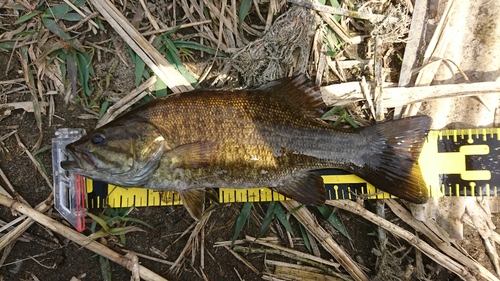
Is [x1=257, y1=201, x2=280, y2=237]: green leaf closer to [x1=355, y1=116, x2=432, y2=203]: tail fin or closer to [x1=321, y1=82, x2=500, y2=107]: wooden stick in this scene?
[x1=355, y1=116, x2=432, y2=203]: tail fin

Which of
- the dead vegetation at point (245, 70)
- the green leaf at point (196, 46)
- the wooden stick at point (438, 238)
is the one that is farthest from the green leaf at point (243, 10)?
the wooden stick at point (438, 238)

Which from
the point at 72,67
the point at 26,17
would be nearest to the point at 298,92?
the point at 72,67

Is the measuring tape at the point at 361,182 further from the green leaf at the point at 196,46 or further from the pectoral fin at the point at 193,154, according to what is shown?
the green leaf at the point at 196,46

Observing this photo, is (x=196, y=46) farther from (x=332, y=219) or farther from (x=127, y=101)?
(x=332, y=219)

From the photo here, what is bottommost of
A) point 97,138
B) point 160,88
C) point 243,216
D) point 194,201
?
point 243,216

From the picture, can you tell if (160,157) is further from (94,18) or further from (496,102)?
(496,102)

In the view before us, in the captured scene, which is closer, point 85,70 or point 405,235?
point 405,235
